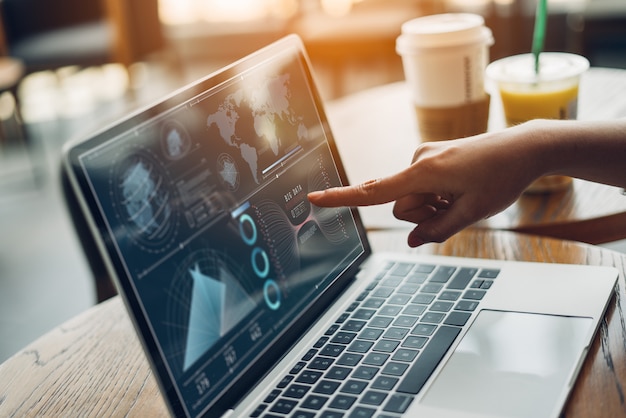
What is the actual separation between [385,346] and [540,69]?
0.56 m

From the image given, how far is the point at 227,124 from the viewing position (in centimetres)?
73

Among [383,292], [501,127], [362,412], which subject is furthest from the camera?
[501,127]

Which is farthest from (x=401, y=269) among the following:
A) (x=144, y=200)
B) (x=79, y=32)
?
(x=79, y=32)

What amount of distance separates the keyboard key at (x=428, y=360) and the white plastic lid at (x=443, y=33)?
0.52 metres

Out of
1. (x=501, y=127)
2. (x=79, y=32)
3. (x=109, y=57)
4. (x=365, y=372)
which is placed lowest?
(x=109, y=57)

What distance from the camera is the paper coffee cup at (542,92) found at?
3.34ft

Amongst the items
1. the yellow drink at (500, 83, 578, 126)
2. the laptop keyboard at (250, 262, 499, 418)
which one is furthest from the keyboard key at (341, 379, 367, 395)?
the yellow drink at (500, 83, 578, 126)

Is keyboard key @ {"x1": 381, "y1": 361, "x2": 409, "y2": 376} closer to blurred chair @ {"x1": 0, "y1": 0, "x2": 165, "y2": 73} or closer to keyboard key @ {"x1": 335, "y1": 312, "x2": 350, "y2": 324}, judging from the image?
keyboard key @ {"x1": 335, "y1": 312, "x2": 350, "y2": 324}

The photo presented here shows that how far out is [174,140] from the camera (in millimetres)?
671

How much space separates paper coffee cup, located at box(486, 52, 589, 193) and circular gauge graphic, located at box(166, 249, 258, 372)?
508 mm

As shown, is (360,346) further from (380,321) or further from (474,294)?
(474,294)

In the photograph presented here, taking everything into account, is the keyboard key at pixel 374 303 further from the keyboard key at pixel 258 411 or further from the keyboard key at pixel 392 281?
the keyboard key at pixel 258 411

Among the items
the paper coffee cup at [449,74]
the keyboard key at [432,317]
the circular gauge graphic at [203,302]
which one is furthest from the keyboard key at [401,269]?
the paper coffee cup at [449,74]

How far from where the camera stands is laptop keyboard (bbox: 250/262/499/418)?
63cm
